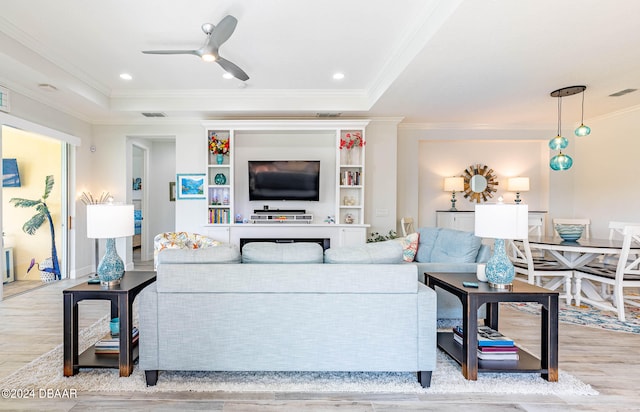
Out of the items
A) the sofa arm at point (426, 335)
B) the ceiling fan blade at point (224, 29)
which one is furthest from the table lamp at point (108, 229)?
the sofa arm at point (426, 335)

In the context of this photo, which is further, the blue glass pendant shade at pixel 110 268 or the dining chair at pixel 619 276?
the dining chair at pixel 619 276

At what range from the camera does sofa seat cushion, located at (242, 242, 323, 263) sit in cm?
217

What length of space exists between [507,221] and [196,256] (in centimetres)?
207

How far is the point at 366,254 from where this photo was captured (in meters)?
2.23

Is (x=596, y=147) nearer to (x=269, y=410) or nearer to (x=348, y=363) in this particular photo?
(x=348, y=363)

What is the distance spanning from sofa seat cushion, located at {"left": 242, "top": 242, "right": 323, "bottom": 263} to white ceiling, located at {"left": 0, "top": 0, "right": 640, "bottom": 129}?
198 cm

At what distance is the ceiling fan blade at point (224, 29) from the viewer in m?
2.58

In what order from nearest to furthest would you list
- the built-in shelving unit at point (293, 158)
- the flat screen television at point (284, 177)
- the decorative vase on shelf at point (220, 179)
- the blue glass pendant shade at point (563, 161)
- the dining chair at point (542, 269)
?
the dining chair at point (542, 269), the blue glass pendant shade at point (563, 161), the built-in shelving unit at point (293, 158), the decorative vase on shelf at point (220, 179), the flat screen television at point (284, 177)

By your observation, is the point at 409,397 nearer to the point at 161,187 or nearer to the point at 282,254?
the point at 282,254

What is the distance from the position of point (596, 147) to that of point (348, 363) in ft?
19.9

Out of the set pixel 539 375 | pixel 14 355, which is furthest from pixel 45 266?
pixel 539 375

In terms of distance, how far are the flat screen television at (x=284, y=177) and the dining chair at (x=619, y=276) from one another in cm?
372

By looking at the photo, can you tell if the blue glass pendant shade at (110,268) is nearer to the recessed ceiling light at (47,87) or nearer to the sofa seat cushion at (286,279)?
the sofa seat cushion at (286,279)

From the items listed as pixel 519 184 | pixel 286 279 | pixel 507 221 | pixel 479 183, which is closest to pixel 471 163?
pixel 479 183
